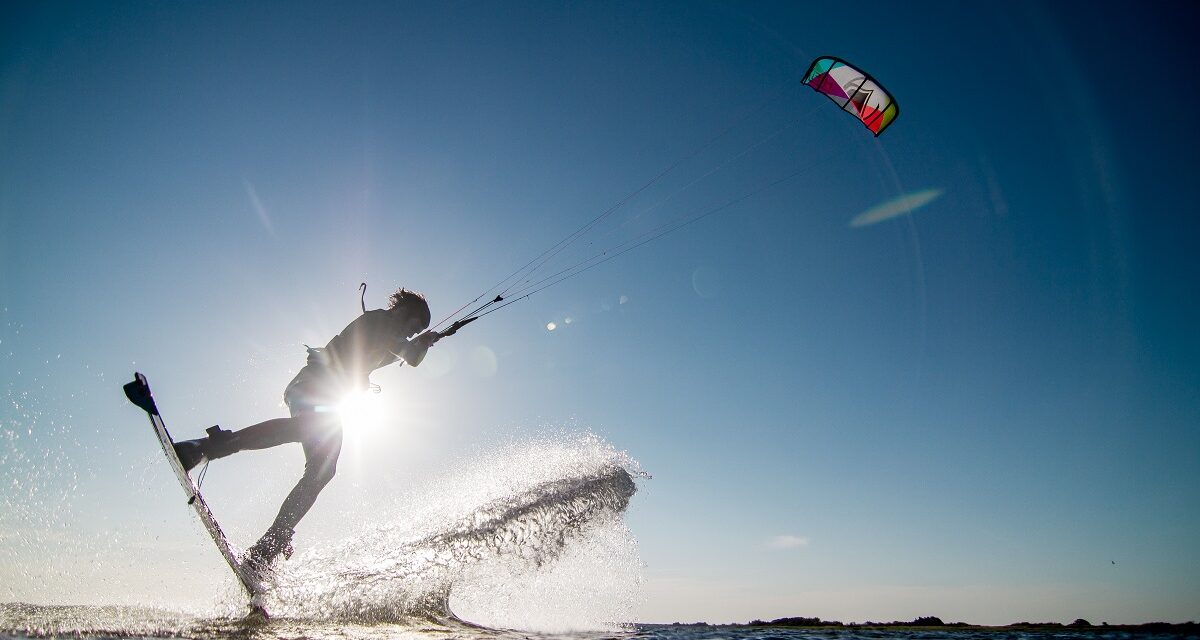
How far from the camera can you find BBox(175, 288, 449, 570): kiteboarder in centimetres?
668

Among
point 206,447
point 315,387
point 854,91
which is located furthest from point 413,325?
point 854,91

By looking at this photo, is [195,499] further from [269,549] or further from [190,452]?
[269,549]

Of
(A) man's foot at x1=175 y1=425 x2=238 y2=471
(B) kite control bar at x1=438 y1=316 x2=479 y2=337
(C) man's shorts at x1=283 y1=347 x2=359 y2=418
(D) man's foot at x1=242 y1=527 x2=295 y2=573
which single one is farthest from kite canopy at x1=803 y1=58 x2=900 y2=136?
(D) man's foot at x1=242 y1=527 x2=295 y2=573

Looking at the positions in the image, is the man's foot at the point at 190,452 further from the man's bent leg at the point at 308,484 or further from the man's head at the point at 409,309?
the man's head at the point at 409,309

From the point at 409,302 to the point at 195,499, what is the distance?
3.53 m

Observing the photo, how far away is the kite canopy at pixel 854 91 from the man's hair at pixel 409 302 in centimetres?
1129

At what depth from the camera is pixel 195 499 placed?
6.61 metres

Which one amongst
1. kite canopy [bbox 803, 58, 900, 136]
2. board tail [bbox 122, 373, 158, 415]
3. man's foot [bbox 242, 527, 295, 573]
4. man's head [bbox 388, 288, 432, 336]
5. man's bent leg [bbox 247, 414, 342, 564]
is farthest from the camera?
kite canopy [bbox 803, 58, 900, 136]

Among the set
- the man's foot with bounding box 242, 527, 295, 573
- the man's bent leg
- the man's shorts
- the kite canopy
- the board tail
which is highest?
the kite canopy

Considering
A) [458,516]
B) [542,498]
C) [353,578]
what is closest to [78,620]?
[353,578]

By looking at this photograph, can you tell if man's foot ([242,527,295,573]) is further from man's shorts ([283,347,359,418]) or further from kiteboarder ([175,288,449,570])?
man's shorts ([283,347,359,418])

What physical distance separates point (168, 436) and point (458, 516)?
4.44m

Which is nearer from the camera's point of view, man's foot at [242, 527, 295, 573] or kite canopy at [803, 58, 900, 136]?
man's foot at [242, 527, 295, 573]

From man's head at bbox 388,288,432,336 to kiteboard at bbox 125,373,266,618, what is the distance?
2.96 m
